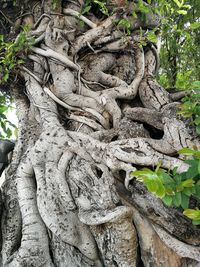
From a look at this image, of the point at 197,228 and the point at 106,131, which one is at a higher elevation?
the point at 106,131

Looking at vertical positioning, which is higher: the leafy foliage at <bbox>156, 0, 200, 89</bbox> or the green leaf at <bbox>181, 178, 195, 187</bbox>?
the leafy foliage at <bbox>156, 0, 200, 89</bbox>

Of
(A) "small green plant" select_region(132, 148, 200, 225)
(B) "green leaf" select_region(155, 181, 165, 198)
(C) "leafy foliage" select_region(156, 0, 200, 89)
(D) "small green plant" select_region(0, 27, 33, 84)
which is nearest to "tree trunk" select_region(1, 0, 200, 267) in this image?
(D) "small green plant" select_region(0, 27, 33, 84)

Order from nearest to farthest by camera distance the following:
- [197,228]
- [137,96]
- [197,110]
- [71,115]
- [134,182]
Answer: [197,110], [197,228], [134,182], [71,115], [137,96]

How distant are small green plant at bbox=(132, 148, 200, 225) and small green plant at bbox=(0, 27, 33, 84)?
128 cm

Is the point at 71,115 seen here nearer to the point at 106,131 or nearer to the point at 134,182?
the point at 106,131

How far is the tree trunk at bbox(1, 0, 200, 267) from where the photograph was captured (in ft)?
4.32

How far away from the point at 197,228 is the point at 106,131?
0.66 metres

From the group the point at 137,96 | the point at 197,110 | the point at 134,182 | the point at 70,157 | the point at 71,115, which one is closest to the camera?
the point at 197,110

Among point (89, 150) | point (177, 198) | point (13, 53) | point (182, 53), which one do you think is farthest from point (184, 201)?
point (182, 53)

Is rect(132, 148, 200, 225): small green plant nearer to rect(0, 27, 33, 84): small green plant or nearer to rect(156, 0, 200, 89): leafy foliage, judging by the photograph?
rect(0, 27, 33, 84): small green plant

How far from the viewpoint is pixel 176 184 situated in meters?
0.87

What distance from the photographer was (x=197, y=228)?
121 cm

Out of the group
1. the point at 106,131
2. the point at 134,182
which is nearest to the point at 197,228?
the point at 134,182

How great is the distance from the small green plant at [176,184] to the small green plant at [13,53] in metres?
1.28
